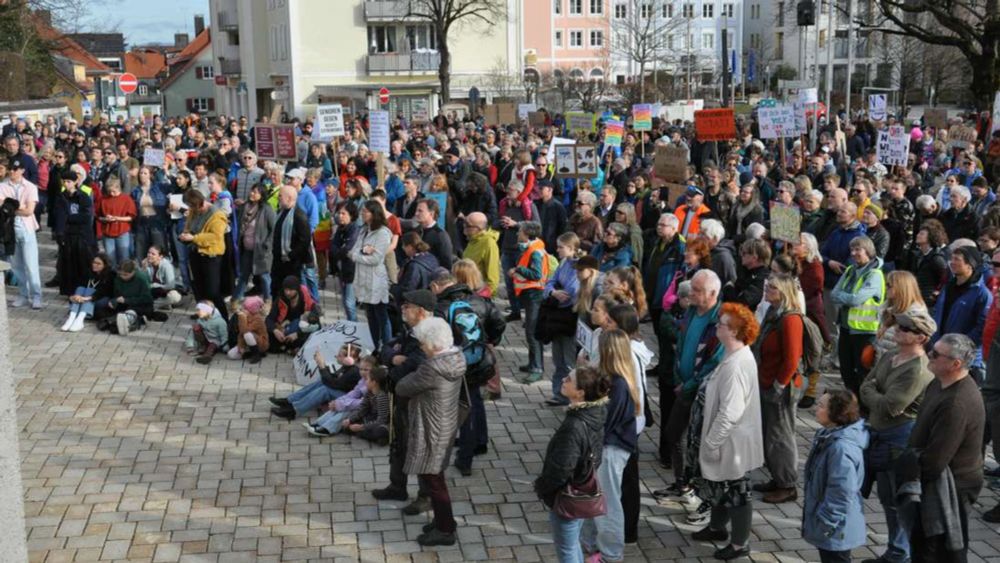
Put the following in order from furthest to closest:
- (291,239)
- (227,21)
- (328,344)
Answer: (227,21), (291,239), (328,344)

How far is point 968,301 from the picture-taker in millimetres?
8500

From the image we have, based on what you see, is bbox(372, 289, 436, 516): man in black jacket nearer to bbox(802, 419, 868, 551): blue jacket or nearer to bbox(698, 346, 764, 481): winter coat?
bbox(698, 346, 764, 481): winter coat

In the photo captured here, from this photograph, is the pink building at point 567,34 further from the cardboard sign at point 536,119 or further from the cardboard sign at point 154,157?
the cardboard sign at point 154,157

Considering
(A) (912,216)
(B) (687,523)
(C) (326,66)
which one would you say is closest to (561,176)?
(A) (912,216)

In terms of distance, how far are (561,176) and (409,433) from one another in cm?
957

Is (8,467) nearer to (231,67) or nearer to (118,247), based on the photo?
(118,247)

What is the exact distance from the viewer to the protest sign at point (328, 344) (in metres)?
10.7

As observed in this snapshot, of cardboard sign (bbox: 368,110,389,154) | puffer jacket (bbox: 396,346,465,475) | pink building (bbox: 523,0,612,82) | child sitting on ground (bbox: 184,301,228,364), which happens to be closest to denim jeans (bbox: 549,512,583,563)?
puffer jacket (bbox: 396,346,465,475)

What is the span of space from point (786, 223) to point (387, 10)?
52037 mm

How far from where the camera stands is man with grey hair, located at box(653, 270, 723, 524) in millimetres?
7434

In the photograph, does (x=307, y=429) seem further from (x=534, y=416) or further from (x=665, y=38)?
(x=665, y=38)

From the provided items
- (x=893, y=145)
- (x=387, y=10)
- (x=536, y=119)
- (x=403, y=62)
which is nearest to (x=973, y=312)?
(x=893, y=145)

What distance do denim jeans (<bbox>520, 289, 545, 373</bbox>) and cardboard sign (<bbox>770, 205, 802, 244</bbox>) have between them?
2454 millimetres

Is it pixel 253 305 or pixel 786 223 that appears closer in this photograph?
pixel 786 223
